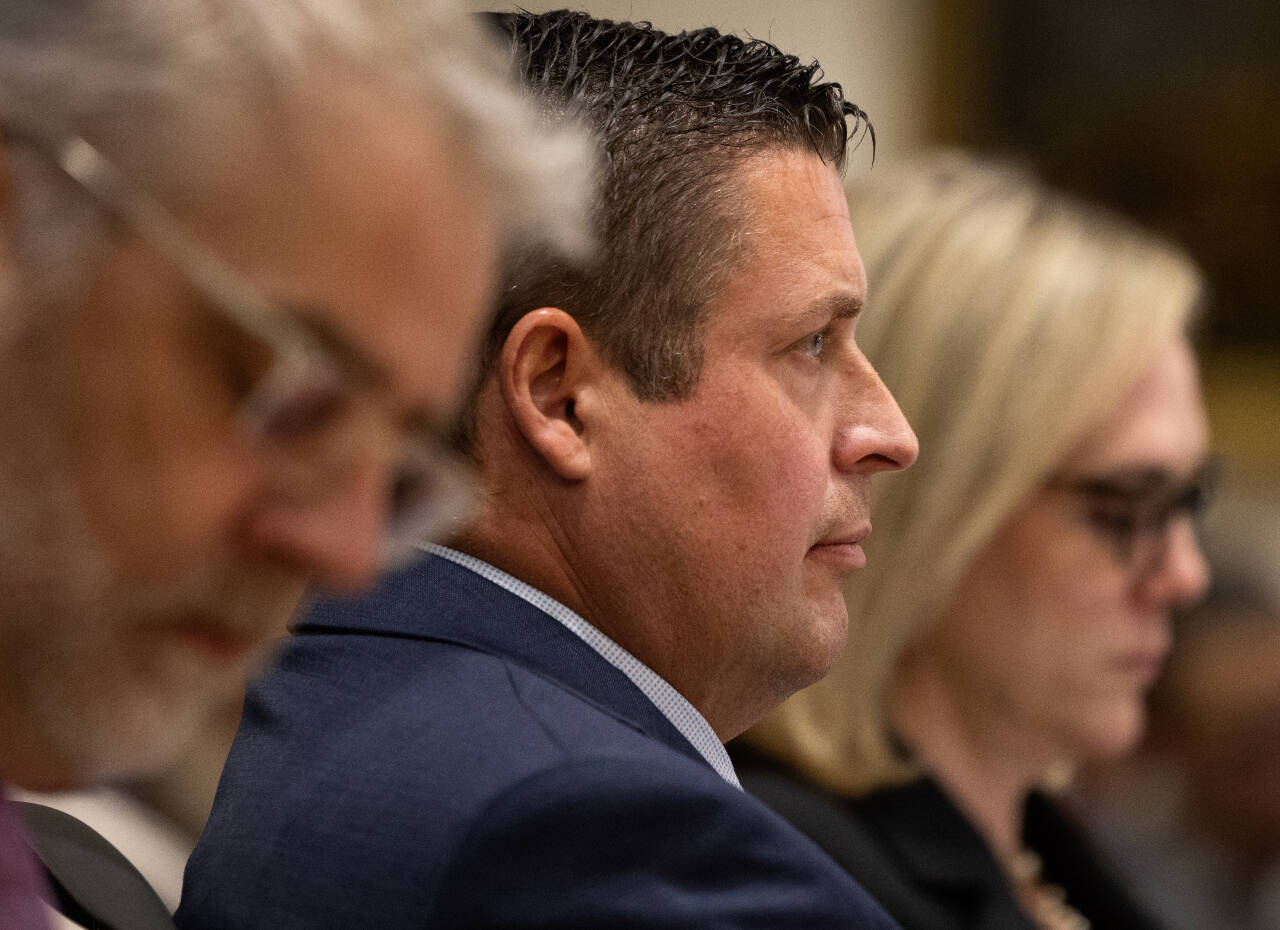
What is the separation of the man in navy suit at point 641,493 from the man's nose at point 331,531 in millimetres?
403

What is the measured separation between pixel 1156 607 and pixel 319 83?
86.3 inches

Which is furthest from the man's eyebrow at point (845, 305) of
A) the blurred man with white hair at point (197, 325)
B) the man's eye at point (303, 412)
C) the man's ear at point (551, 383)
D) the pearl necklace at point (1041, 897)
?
the pearl necklace at point (1041, 897)

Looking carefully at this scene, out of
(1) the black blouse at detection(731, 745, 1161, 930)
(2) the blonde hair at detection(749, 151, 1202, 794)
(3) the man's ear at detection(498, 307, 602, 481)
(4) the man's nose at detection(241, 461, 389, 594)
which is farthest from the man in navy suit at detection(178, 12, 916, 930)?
(2) the blonde hair at detection(749, 151, 1202, 794)

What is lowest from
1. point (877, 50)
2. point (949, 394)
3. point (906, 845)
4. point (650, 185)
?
point (906, 845)

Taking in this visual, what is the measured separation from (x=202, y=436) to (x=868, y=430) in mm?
874

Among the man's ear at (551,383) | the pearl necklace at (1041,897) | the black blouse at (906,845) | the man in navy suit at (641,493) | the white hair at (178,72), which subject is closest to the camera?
the white hair at (178,72)

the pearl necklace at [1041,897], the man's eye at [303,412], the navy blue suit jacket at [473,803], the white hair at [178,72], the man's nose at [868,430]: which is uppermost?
the white hair at [178,72]

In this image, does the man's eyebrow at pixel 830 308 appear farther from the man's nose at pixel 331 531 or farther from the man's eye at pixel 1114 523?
the man's eye at pixel 1114 523

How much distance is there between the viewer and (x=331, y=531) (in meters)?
0.87

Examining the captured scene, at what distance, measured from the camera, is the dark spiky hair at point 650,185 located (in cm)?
146

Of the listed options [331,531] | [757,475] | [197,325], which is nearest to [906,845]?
[757,475]

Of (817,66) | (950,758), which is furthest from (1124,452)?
(817,66)

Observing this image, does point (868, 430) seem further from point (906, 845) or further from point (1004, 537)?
point (1004, 537)

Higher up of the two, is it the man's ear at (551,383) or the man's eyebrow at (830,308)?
the man's eyebrow at (830,308)
